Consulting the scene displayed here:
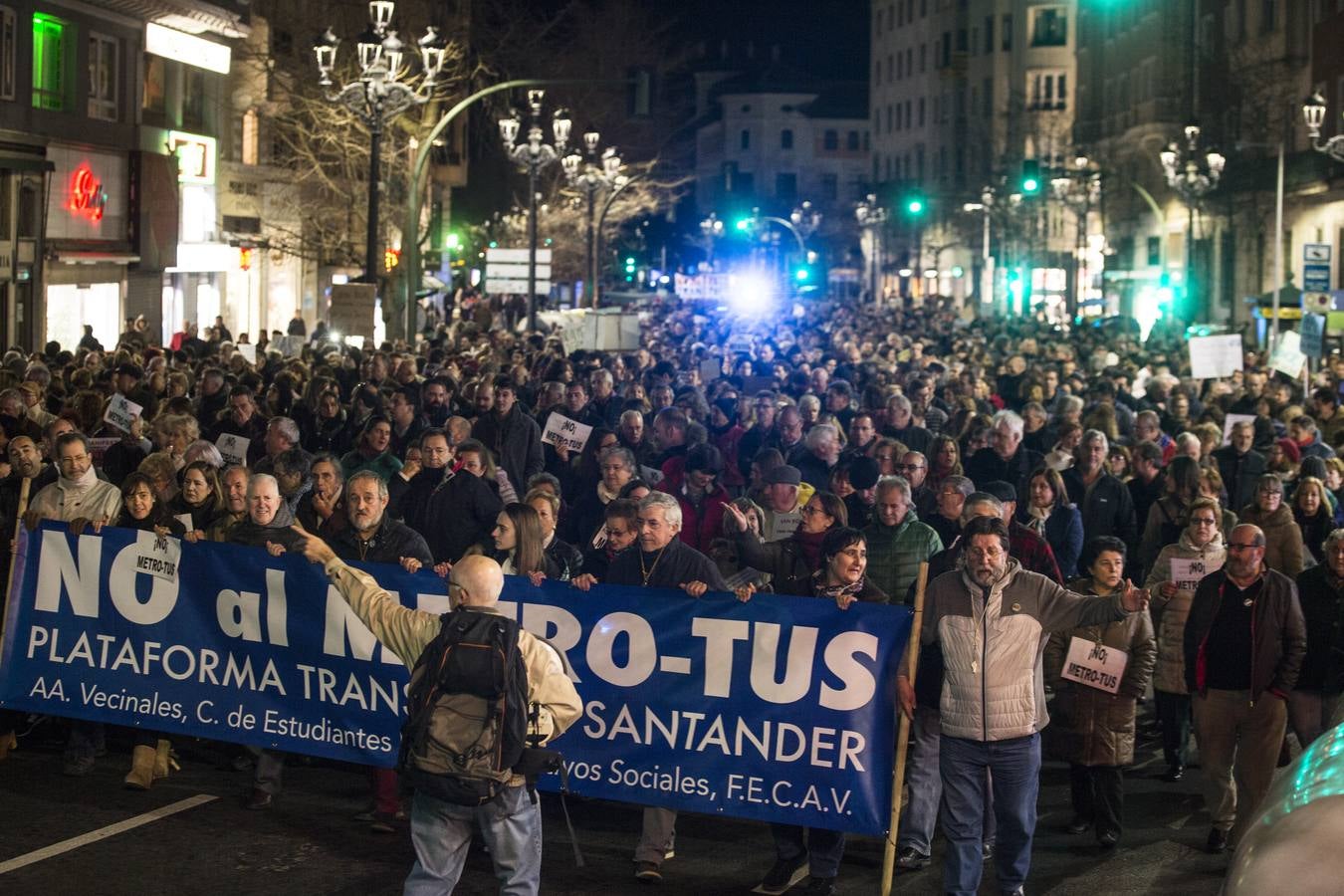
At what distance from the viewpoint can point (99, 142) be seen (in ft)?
117

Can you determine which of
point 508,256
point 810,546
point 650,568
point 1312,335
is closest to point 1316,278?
point 1312,335

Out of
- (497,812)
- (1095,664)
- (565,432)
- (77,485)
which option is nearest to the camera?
(497,812)

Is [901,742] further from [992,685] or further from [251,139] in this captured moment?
[251,139]

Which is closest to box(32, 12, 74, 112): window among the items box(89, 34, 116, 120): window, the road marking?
box(89, 34, 116, 120): window

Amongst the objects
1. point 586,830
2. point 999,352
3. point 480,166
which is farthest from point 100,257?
point 480,166

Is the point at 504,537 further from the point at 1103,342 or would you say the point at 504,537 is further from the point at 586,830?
the point at 1103,342

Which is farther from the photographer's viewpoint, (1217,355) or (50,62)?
(50,62)

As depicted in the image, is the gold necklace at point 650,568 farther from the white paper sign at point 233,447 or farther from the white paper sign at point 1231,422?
the white paper sign at point 1231,422

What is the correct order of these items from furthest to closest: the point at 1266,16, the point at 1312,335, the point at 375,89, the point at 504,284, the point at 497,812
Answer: the point at 1266,16, the point at 504,284, the point at 375,89, the point at 1312,335, the point at 497,812

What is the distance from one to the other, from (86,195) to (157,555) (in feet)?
87.5

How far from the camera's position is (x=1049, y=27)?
334 ft

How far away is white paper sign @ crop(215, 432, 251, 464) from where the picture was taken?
1528 cm

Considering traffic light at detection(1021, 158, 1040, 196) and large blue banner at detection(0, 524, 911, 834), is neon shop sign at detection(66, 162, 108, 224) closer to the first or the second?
large blue banner at detection(0, 524, 911, 834)

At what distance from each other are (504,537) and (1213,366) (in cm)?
1654
